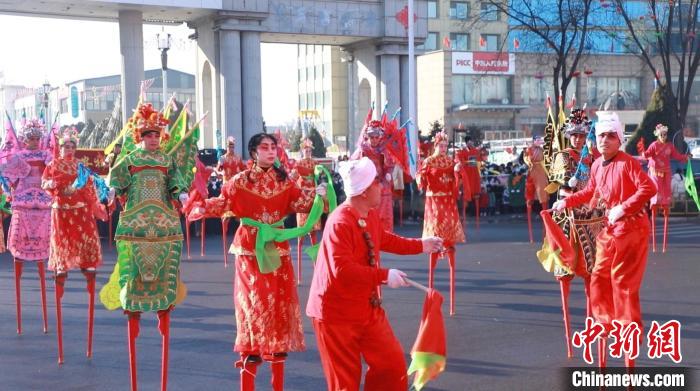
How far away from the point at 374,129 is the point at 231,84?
1656cm

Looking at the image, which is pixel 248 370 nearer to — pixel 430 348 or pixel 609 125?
pixel 430 348

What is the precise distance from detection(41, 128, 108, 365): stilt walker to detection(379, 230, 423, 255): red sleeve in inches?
142

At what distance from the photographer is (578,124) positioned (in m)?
7.35

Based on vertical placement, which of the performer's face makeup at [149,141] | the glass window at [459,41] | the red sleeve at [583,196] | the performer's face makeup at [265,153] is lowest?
the red sleeve at [583,196]

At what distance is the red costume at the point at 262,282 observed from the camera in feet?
18.8

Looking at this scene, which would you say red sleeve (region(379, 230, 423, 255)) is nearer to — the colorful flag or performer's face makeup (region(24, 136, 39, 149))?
the colorful flag

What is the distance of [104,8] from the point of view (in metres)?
23.8

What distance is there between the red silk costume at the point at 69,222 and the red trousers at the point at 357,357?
12.5 feet

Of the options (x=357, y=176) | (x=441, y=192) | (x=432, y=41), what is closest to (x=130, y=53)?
(x=441, y=192)

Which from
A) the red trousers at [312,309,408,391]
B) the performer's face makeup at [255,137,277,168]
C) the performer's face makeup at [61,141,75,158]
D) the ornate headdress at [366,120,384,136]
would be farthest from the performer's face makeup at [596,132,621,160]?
the performer's face makeup at [61,141,75,158]

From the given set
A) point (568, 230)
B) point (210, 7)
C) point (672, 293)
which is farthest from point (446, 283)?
point (210, 7)

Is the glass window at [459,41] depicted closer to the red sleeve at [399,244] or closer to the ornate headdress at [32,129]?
the ornate headdress at [32,129]

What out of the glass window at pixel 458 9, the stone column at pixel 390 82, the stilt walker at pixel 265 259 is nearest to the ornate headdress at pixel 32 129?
the stilt walker at pixel 265 259

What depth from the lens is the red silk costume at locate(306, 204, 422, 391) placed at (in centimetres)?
→ 453
